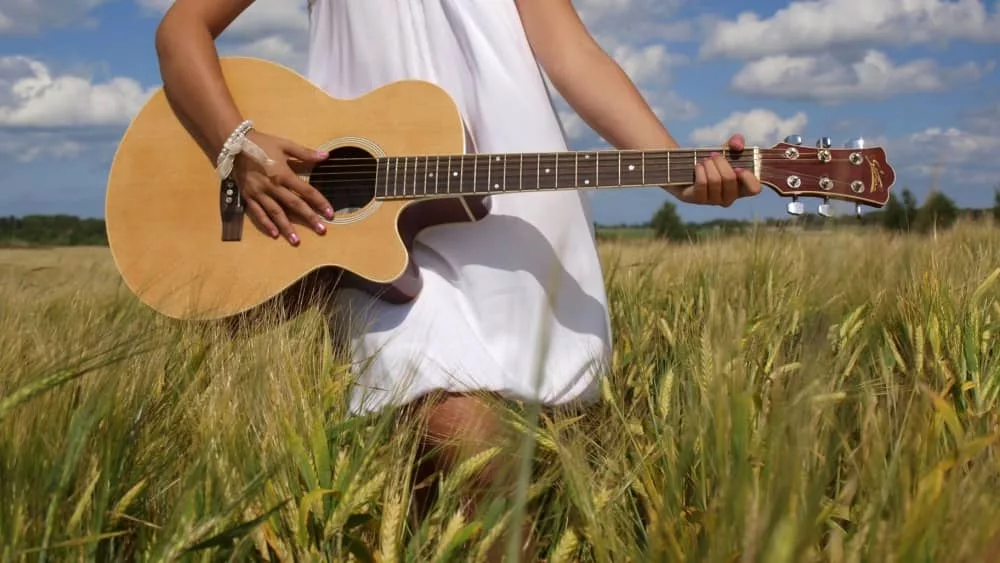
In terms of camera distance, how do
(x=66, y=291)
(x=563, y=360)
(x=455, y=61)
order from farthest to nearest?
1. (x=66, y=291)
2. (x=455, y=61)
3. (x=563, y=360)

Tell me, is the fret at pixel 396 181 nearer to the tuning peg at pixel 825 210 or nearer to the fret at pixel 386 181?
the fret at pixel 386 181

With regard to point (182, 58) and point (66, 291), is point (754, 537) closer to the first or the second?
point (182, 58)

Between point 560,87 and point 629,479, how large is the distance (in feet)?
3.42

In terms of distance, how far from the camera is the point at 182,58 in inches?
87.7

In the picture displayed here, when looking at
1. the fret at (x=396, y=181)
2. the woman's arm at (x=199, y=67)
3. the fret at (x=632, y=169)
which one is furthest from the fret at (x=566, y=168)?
the woman's arm at (x=199, y=67)

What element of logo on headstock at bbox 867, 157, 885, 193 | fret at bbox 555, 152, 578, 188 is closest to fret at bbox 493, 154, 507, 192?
fret at bbox 555, 152, 578, 188

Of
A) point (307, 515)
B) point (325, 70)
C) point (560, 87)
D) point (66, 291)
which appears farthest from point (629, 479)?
point (66, 291)

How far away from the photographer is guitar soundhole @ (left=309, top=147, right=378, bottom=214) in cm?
212

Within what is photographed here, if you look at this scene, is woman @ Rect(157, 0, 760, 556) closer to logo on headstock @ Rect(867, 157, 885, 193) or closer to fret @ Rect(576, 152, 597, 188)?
fret @ Rect(576, 152, 597, 188)

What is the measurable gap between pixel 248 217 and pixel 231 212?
5cm

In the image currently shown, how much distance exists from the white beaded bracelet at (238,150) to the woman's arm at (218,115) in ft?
0.05

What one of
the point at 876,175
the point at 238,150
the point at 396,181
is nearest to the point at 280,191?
the point at 238,150

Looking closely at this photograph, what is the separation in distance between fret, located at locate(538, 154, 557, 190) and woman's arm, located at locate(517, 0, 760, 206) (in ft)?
0.55

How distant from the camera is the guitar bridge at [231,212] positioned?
2.22m
